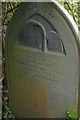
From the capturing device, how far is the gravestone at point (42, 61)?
7.23 ft

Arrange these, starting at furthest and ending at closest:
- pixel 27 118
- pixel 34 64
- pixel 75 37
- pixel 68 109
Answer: pixel 27 118 < pixel 34 64 < pixel 68 109 < pixel 75 37

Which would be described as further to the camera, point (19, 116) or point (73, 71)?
point (19, 116)

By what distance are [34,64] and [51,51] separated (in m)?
0.23

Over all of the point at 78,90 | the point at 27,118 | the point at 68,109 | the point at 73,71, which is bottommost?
the point at 27,118

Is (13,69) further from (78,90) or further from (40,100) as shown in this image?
(78,90)

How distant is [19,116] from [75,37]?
3.18 feet

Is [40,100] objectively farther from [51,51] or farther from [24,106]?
[51,51]

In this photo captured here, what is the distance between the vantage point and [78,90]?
2195 millimetres

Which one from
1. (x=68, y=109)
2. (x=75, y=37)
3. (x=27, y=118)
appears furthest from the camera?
(x=27, y=118)

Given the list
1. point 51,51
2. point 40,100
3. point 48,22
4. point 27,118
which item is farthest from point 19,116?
point 48,22

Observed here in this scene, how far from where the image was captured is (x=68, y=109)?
230 centimetres

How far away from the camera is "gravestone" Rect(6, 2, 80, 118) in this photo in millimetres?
2205

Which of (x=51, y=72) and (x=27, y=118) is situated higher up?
(x=51, y=72)

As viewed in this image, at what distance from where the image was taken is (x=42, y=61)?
94.4 inches
